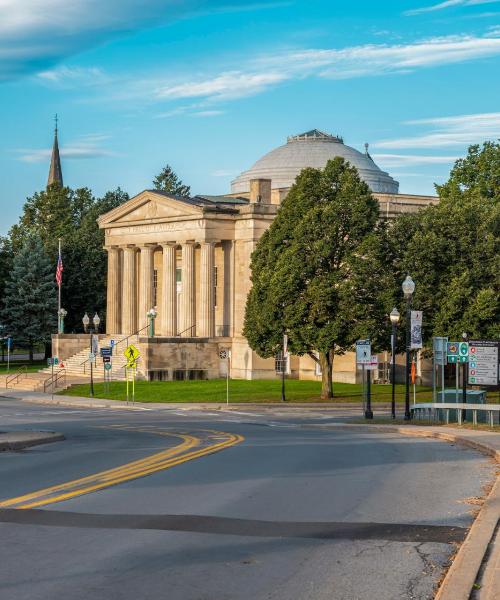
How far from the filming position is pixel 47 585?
32.4 feet

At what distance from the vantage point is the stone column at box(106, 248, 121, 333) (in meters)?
83.8

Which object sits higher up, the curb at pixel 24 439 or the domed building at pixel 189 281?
the domed building at pixel 189 281

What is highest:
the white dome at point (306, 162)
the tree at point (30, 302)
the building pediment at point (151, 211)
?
the white dome at point (306, 162)

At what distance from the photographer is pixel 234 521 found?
44.7 ft

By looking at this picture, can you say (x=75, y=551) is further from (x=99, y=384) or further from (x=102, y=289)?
(x=102, y=289)

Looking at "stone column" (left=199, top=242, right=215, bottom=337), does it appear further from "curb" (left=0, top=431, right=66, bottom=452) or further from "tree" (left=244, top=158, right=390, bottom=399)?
"curb" (left=0, top=431, right=66, bottom=452)

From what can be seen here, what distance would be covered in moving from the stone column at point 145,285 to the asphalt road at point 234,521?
180ft

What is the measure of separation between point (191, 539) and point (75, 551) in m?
1.41

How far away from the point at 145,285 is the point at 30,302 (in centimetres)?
1636

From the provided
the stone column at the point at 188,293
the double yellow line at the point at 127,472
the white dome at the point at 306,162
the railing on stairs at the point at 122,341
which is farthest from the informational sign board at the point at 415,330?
the white dome at the point at 306,162

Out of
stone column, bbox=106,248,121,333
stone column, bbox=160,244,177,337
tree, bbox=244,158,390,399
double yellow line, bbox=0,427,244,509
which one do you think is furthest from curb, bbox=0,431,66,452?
stone column, bbox=106,248,121,333

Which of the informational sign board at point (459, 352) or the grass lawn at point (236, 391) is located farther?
the grass lawn at point (236, 391)

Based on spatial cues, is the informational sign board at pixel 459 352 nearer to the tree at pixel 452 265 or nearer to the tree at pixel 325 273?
the tree at pixel 325 273

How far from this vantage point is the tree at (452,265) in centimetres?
5728
